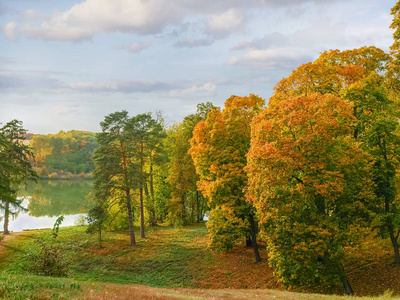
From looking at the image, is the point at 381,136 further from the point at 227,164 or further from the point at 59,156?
the point at 59,156

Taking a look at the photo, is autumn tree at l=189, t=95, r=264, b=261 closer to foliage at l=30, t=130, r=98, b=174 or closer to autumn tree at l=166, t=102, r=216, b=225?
autumn tree at l=166, t=102, r=216, b=225

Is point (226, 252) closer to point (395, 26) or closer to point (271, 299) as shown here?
point (271, 299)

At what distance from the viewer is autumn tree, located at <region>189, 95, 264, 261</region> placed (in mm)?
22766

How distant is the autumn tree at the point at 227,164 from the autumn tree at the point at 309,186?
5688 millimetres

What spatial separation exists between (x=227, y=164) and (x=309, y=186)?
296 inches

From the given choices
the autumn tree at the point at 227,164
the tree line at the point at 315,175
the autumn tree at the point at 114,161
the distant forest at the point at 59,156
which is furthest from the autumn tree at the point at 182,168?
the distant forest at the point at 59,156

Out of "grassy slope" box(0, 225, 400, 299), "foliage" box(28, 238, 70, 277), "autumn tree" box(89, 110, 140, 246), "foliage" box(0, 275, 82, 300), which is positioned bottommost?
"grassy slope" box(0, 225, 400, 299)

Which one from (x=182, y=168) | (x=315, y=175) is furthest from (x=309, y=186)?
(x=182, y=168)

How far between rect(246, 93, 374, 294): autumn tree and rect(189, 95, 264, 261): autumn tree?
5688mm

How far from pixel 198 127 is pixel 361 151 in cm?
1185

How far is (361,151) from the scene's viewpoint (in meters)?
16.4

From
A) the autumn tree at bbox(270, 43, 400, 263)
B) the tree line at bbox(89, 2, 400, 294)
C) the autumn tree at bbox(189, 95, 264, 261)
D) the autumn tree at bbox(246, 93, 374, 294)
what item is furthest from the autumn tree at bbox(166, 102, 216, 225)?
the autumn tree at bbox(246, 93, 374, 294)

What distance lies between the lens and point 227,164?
22.7 meters

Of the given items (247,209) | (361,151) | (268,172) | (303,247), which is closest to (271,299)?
(303,247)
